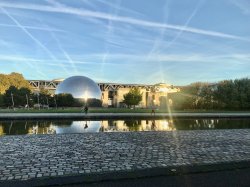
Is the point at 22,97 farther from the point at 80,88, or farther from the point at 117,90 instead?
the point at 117,90

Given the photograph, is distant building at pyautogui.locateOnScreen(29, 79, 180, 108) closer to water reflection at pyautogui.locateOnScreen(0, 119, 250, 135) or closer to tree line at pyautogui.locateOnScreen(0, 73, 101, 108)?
tree line at pyautogui.locateOnScreen(0, 73, 101, 108)

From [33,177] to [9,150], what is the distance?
339 cm

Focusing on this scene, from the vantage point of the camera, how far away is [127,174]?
7184 mm

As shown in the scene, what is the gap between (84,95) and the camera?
288ft

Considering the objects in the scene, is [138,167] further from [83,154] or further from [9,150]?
[9,150]

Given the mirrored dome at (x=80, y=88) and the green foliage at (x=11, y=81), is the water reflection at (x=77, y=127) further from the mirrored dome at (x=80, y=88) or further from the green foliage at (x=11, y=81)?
the mirrored dome at (x=80, y=88)

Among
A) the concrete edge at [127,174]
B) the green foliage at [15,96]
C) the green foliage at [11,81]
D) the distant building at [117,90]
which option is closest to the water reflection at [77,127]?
the concrete edge at [127,174]

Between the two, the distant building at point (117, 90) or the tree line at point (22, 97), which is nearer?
the tree line at point (22, 97)

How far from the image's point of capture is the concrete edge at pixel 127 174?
6438 millimetres

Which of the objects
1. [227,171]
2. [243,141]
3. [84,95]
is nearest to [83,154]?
[227,171]

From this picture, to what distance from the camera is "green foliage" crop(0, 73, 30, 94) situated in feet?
225

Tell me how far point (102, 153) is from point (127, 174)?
8.52 ft

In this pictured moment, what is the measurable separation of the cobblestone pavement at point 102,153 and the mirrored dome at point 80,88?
74601 millimetres

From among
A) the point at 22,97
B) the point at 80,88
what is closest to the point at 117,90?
the point at 80,88
